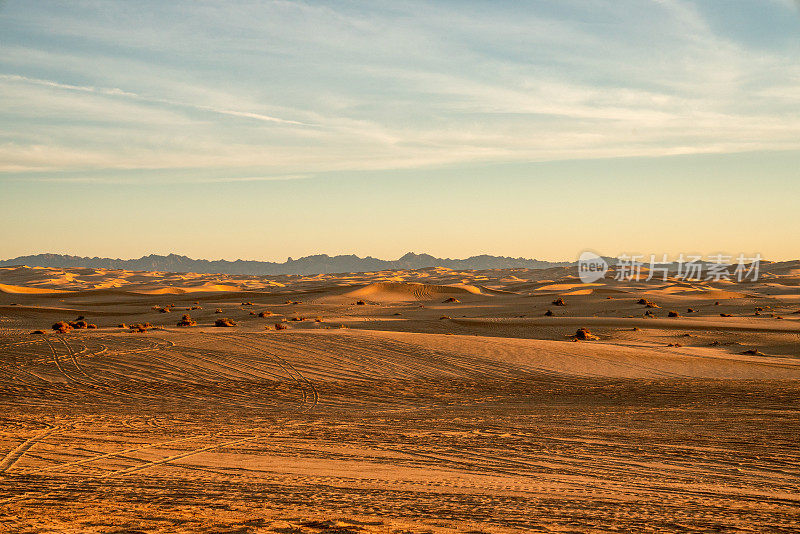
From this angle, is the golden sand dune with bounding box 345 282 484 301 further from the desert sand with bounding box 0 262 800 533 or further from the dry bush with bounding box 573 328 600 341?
the desert sand with bounding box 0 262 800 533

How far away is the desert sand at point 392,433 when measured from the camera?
244 inches

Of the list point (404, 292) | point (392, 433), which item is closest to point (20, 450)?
point (392, 433)

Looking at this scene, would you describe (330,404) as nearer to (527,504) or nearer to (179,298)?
(527,504)

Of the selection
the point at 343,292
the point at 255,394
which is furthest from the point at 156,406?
the point at 343,292

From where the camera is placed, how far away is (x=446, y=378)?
57.2 feet

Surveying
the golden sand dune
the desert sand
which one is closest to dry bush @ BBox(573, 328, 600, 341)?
the desert sand

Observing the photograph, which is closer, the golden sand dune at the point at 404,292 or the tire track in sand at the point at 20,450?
the tire track in sand at the point at 20,450

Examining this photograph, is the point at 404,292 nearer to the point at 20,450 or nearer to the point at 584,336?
the point at 584,336

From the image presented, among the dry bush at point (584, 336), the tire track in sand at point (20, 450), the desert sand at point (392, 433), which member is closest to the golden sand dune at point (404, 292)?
the dry bush at point (584, 336)

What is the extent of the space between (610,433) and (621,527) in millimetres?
4569

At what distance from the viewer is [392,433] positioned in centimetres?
1026

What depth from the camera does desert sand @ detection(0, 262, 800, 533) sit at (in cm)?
619

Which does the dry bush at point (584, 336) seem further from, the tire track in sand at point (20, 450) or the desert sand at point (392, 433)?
the tire track in sand at point (20, 450)

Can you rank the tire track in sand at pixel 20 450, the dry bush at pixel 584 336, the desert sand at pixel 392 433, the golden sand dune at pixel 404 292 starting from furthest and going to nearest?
1. the golden sand dune at pixel 404 292
2. the dry bush at pixel 584 336
3. the tire track in sand at pixel 20 450
4. the desert sand at pixel 392 433
